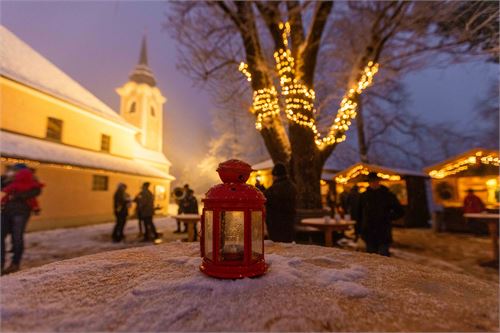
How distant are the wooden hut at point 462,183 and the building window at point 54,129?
2202cm

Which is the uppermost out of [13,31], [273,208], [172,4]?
[13,31]

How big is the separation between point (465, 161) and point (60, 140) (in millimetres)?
22954

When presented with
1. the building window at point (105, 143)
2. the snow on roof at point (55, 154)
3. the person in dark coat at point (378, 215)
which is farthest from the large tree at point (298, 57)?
the building window at point (105, 143)

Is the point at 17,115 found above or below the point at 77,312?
above

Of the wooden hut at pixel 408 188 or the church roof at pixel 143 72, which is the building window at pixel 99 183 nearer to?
the wooden hut at pixel 408 188

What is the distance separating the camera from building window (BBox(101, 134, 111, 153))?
63.3ft

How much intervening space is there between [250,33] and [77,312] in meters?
8.73

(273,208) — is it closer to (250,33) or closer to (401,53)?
(250,33)

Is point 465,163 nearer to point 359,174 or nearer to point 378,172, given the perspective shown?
point 378,172

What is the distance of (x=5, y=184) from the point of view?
19.1 feet

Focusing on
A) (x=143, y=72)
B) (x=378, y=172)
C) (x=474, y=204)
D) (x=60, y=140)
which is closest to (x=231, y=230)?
(x=474, y=204)

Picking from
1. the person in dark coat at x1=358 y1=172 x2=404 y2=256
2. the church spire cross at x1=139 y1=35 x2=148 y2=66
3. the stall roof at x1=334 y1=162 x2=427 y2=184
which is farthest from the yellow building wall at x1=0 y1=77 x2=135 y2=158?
the church spire cross at x1=139 y1=35 x2=148 y2=66

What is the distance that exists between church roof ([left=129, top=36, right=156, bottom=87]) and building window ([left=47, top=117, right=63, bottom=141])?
1953 centimetres

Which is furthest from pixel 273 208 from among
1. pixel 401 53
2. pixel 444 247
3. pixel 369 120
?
pixel 369 120
